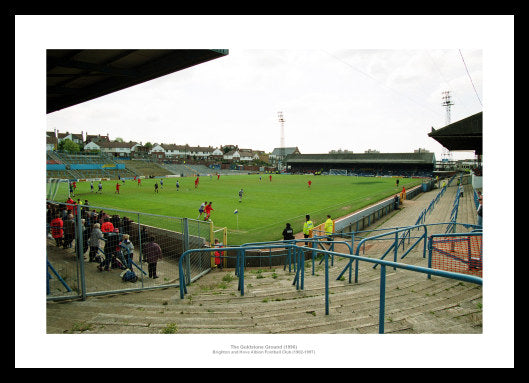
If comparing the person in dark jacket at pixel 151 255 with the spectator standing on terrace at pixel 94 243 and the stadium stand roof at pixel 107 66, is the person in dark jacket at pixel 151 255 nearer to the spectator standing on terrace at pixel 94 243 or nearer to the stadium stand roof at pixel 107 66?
the spectator standing on terrace at pixel 94 243

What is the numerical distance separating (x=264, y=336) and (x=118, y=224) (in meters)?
8.27

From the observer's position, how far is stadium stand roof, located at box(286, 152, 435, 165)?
244 feet

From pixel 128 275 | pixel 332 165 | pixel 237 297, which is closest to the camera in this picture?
pixel 237 297

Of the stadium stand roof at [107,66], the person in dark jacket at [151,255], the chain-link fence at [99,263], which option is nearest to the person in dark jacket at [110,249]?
the chain-link fence at [99,263]

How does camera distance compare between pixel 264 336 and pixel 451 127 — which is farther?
pixel 451 127

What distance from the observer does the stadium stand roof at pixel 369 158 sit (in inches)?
→ 2931

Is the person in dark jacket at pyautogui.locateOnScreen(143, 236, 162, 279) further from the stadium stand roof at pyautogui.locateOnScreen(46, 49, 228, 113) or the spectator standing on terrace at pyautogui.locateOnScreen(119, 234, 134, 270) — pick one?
the stadium stand roof at pyautogui.locateOnScreen(46, 49, 228, 113)

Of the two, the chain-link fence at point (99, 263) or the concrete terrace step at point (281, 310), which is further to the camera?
the chain-link fence at point (99, 263)

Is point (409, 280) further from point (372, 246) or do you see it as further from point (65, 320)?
point (372, 246)

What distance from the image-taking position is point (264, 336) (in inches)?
124

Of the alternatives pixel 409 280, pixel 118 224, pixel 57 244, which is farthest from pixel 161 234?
pixel 409 280

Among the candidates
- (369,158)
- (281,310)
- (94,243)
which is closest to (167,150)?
(369,158)

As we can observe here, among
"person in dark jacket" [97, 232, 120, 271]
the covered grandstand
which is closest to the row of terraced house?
the covered grandstand

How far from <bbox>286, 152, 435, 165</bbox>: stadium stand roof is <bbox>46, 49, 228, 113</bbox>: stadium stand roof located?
81.4 m
